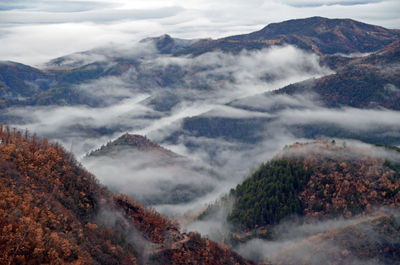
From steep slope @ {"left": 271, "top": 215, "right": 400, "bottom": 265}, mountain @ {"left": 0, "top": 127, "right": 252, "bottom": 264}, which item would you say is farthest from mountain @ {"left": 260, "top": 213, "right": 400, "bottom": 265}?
mountain @ {"left": 0, "top": 127, "right": 252, "bottom": 264}

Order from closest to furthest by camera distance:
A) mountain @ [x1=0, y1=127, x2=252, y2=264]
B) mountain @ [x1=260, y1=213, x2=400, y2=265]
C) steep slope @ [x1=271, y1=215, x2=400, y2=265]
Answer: mountain @ [x1=0, y1=127, x2=252, y2=264] < steep slope @ [x1=271, y1=215, x2=400, y2=265] < mountain @ [x1=260, y1=213, x2=400, y2=265]

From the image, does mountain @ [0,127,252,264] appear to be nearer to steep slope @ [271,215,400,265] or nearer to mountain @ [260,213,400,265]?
mountain @ [260,213,400,265]

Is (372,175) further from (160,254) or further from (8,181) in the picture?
(8,181)

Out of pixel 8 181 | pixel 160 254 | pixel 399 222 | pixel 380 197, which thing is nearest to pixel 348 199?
pixel 380 197

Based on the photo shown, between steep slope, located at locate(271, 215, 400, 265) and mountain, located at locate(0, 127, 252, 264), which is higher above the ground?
mountain, located at locate(0, 127, 252, 264)

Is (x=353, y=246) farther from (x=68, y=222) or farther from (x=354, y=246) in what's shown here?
(x=68, y=222)

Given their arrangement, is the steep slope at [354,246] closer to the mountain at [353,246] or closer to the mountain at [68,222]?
the mountain at [353,246]

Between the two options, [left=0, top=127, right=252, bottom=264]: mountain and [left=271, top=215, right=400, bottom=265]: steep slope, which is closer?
[left=0, top=127, right=252, bottom=264]: mountain

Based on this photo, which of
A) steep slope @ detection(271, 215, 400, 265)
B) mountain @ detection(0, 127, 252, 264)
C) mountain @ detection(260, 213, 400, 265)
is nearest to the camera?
mountain @ detection(0, 127, 252, 264)

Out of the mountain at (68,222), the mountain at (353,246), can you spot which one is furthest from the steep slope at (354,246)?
the mountain at (68,222)

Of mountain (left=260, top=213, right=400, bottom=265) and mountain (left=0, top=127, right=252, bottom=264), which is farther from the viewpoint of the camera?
mountain (left=260, top=213, right=400, bottom=265)
